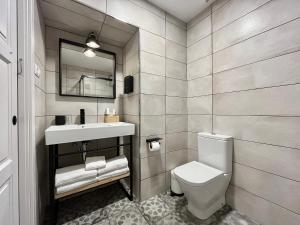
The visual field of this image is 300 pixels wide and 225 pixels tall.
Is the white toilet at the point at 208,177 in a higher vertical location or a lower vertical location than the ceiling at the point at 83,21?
lower

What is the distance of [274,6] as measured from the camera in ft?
3.74

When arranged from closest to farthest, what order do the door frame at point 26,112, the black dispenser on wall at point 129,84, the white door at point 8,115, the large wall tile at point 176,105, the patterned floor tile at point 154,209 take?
the white door at point 8,115, the door frame at point 26,112, the patterned floor tile at point 154,209, the black dispenser on wall at point 129,84, the large wall tile at point 176,105

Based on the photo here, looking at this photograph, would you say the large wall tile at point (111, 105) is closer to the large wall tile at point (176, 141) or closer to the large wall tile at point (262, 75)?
the large wall tile at point (176, 141)

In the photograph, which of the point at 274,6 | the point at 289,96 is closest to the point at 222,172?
the point at 289,96

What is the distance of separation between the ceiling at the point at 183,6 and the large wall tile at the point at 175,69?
63 centimetres

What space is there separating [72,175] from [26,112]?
0.65 metres

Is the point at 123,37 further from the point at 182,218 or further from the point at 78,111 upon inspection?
the point at 182,218

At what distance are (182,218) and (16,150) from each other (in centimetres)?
151

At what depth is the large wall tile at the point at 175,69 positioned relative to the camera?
178cm

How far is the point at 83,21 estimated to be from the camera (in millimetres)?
1463

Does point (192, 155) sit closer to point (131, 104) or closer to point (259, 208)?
point (259, 208)

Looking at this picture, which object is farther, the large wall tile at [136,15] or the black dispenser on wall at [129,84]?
the black dispenser on wall at [129,84]

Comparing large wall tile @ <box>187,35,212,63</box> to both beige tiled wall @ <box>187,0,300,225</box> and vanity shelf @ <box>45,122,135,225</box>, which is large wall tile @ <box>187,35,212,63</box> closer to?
beige tiled wall @ <box>187,0,300,225</box>

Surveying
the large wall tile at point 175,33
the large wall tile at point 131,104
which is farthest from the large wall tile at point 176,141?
the large wall tile at point 175,33
